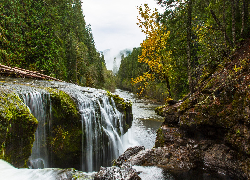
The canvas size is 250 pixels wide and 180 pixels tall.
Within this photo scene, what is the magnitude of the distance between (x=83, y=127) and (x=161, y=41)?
22.9 feet

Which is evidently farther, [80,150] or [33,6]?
[33,6]

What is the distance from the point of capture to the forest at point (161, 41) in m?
7.51

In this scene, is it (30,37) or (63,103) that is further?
(30,37)

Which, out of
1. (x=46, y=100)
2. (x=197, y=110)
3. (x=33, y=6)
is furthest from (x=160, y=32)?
(x=33, y=6)

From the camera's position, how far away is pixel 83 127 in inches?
326

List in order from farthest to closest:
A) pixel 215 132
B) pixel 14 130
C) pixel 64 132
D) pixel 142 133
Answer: pixel 142 133, pixel 64 132, pixel 215 132, pixel 14 130

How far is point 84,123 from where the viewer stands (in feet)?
27.4

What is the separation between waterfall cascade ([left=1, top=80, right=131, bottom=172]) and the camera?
687 centimetres

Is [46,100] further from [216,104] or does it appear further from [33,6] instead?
[33,6]

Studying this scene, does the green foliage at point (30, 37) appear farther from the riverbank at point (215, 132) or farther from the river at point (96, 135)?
the riverbank at point (215, 132)

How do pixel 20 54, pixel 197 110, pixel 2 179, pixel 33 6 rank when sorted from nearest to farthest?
pixel 2 179 → pixel 197 110 → pixel 20 54 → pixel 33 6

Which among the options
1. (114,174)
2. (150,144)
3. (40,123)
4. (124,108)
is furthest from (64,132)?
(150,144)

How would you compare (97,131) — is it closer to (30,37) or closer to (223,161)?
(223,161)

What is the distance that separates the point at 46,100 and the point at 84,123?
7.64ft
